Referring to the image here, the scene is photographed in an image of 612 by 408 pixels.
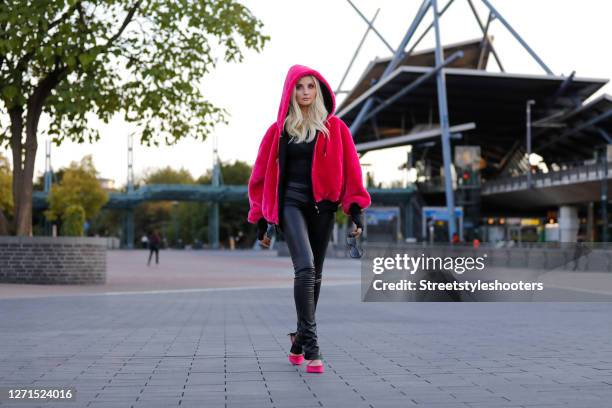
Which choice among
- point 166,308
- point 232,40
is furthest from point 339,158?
point 232,40

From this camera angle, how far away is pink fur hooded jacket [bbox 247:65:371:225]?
606 centimetres

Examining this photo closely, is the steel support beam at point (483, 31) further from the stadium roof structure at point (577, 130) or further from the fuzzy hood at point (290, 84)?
the fuzzy hood at point (290, 84)

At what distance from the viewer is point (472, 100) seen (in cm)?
6869

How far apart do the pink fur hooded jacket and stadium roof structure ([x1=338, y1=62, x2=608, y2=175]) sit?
2166 inches

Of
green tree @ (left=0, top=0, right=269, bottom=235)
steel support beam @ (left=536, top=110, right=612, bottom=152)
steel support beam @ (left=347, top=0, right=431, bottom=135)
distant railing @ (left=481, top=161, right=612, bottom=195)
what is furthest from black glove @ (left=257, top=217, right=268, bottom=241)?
steel support beam @ (left=536, top=110, right=612, bottom=152)

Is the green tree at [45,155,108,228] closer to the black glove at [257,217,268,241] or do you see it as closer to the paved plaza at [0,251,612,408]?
the paved plaza at [0,251,612,408]

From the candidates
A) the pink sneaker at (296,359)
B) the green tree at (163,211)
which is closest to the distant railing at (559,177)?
the pink sneaker at (296,359)

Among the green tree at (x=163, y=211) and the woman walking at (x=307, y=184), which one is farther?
the green tree at (x=163, y=211)

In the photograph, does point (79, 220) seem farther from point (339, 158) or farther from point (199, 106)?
point (339, 158)

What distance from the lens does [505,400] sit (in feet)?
16.2

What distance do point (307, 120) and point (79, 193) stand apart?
239 ft

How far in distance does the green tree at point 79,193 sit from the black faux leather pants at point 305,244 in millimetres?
70932

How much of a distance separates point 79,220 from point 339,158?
7033 cm

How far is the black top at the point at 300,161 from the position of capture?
6.06 m
